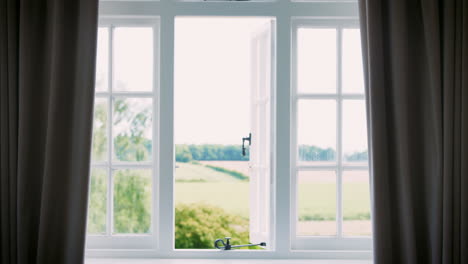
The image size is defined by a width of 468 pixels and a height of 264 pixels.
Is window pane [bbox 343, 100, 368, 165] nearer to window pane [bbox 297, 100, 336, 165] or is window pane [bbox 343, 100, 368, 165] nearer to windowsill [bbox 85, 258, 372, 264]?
window pane [bbox 297, 100, 336, 165]

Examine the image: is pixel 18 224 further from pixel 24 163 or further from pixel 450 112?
pixel 450 112

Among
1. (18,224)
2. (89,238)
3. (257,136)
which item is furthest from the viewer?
(257,136)

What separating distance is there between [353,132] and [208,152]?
16.4ft

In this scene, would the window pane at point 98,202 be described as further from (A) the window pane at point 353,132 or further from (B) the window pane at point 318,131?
(A) the window pane at point 353,132

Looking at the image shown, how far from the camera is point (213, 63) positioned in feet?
21.5

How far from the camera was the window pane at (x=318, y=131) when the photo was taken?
228 cm

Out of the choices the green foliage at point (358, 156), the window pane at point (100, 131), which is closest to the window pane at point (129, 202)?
the window pane at point (100, 131)

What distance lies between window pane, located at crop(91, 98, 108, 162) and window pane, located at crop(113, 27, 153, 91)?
0.13m

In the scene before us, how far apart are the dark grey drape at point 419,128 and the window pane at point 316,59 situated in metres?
0.33

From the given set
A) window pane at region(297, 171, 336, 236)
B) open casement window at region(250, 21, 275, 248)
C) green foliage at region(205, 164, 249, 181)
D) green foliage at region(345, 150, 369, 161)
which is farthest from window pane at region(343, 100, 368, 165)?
green foliage at region(205, 164, 249, 181)

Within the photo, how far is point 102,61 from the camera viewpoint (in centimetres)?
224

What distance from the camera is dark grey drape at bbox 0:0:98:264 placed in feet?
6.20

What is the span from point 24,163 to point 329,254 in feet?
5.35

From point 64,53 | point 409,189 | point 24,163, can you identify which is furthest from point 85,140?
point 409,189
